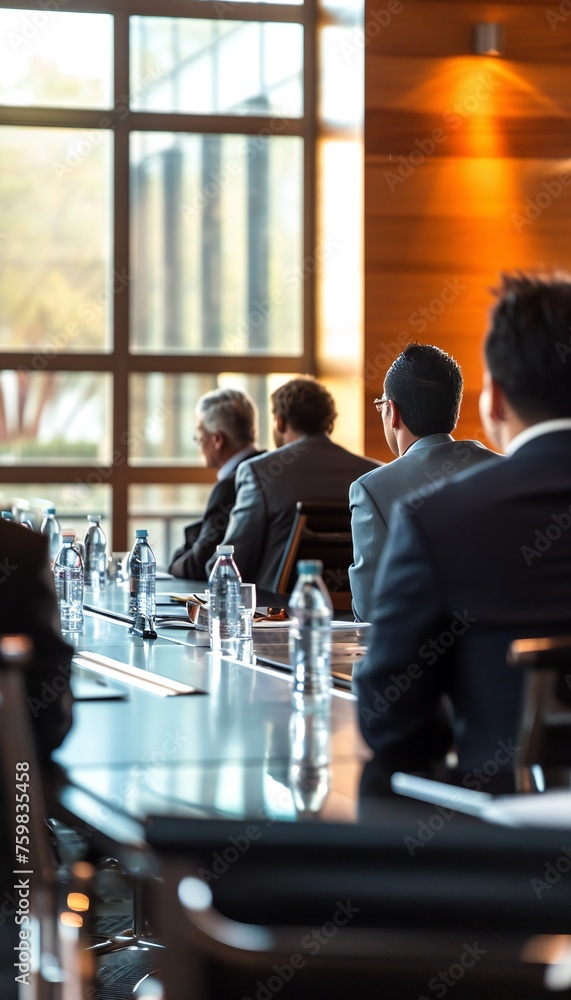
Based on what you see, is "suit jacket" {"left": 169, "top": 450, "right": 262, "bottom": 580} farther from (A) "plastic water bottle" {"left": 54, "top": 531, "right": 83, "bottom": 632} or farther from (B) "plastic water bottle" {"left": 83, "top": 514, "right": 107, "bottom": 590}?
(A) "plastic water bottle" {"left": 54, "top": 531, "right": 83, "bottom": 632}

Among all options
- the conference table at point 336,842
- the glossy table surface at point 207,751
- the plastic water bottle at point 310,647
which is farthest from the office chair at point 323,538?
the conference table at point 336,842

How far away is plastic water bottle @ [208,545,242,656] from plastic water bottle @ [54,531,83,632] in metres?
0.37

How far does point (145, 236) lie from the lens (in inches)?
282

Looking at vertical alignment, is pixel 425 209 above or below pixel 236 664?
above

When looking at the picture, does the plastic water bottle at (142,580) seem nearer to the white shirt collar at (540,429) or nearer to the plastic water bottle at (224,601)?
the plastic water bottle at (224,601)

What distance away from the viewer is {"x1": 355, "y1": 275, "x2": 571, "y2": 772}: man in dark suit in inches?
60.1

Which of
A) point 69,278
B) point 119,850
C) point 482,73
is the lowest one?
point 119,850

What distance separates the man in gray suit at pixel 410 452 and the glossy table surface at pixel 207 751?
2.67 ft

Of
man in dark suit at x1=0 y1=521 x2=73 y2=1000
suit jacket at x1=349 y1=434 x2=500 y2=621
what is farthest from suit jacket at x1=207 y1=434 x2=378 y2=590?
man in dark suit at x1=0 y1=521 x2=73 y2=1000

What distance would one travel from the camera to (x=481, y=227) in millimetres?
6746

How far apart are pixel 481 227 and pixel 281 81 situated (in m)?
1.54

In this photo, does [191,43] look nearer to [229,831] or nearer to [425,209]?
[425,209]

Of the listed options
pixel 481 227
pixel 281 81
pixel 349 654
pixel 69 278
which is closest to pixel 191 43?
pixel 281 81

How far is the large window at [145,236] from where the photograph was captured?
703 centimetres
